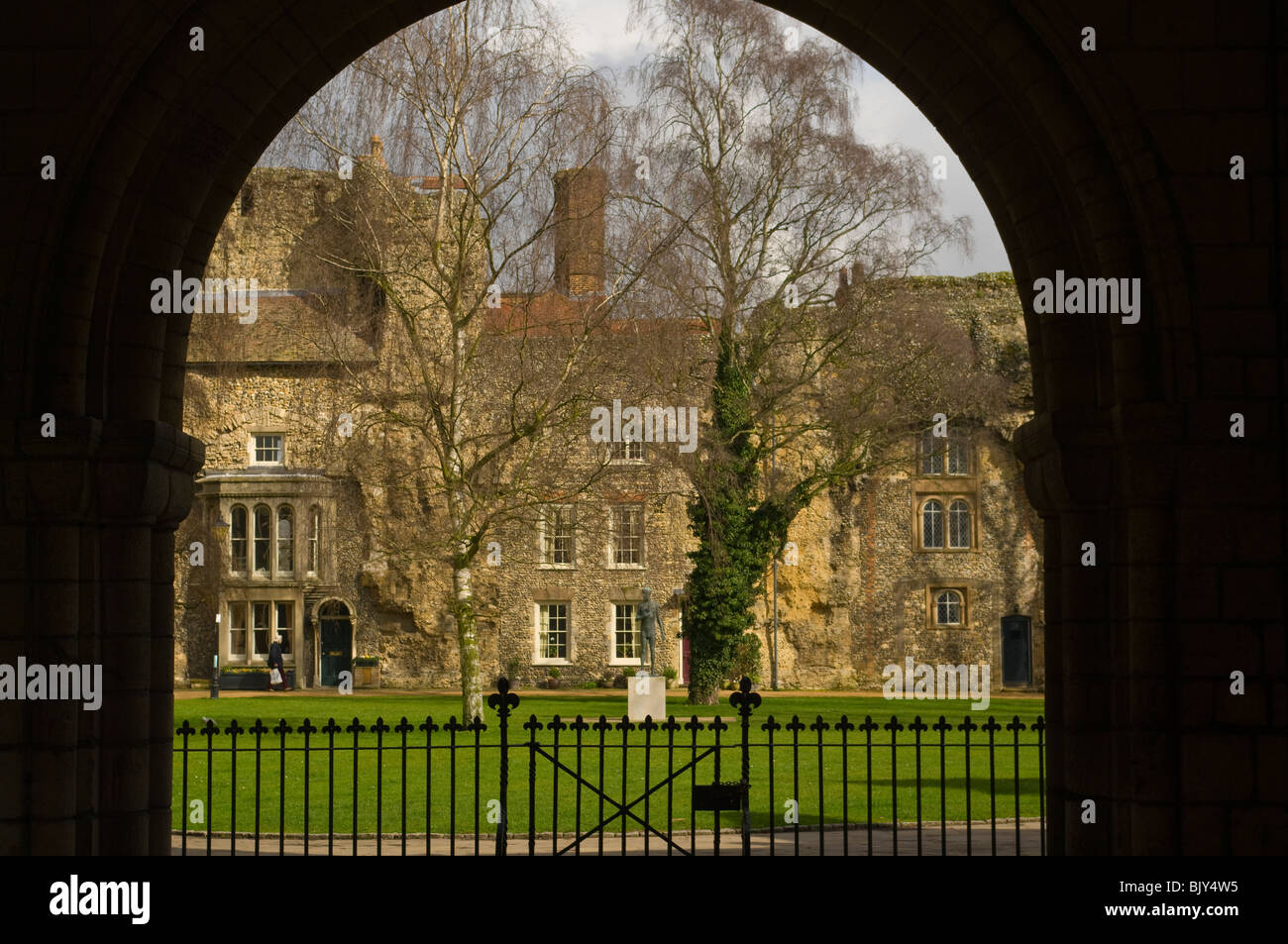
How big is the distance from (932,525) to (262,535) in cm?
1526

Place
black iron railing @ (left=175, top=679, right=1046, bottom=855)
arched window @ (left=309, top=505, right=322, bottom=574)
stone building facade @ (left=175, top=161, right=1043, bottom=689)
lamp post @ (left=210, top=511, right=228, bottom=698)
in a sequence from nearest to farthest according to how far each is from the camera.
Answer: black iron railing @ (left=175, top=679, right=1046, bottom=855)
lamp post @ (left=210, top=511, right=228, bottom=698)
stone building facade @ (left=175, top=161, right=1043, bottom=689)
arched window @ (left=309, top=505, right=322, bottom=574)

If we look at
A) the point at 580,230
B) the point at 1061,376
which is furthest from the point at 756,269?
the point at 1061,376

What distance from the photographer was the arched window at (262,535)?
3288cm

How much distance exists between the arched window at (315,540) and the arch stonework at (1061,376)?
26.7 metres

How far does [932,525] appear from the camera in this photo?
110 feet

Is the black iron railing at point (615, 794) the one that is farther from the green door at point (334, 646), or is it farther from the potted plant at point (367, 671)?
the green door at point (334, 646)

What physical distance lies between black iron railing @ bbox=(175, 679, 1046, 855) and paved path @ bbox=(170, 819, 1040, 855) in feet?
0.08

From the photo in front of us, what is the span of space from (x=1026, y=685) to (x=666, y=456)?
13790 mm

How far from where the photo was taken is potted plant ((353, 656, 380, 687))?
3192 cm

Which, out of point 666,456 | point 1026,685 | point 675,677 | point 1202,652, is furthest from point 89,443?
point 1026,685

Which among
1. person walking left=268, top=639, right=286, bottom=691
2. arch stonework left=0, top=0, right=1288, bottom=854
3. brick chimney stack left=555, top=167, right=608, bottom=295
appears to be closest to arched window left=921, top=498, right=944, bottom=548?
person walking left=268, top=639, right=286, bottom=691

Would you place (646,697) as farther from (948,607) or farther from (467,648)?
(948,607)

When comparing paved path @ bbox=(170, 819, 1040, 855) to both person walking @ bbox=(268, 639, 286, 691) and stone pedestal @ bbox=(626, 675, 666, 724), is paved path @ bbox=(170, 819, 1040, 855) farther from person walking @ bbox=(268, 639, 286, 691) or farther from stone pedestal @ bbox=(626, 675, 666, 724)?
person walking @ bbox=(268, 639, 286, 691)
